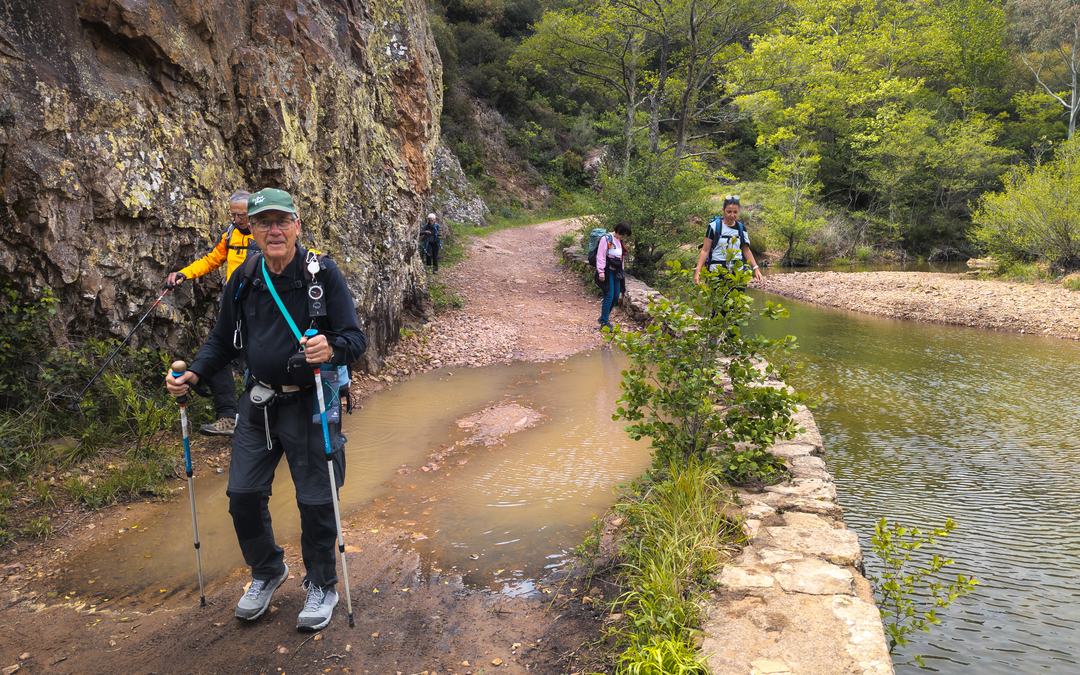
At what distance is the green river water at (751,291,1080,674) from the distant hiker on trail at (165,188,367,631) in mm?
3167

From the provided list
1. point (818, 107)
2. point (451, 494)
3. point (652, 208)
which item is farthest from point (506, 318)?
point (818, 107)

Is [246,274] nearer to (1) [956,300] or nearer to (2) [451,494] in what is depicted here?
(2) [451,494]

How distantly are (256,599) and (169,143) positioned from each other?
456 centimetres

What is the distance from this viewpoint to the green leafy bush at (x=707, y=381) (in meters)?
3.99

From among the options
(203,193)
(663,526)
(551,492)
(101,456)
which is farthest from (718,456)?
(203,193)

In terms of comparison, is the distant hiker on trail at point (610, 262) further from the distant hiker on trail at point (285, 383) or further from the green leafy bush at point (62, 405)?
the distant hiker on trail at point (285, 383)

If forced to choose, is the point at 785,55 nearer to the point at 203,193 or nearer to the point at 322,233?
the point at 322,233

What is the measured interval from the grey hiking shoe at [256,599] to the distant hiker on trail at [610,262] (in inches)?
279

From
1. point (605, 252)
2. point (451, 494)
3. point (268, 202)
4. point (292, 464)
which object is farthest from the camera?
point (605, 252)

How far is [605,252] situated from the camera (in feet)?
32.6

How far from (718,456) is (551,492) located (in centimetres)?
142

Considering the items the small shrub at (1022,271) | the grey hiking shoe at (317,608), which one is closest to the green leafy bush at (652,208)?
the small shrub at (1022,271)

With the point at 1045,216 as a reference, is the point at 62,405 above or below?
below

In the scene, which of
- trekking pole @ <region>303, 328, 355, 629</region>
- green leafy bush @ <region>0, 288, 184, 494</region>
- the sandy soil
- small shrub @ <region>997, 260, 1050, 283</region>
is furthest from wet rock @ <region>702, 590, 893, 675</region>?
small shrub @ <region>997, 260, 1050, 283</region>
